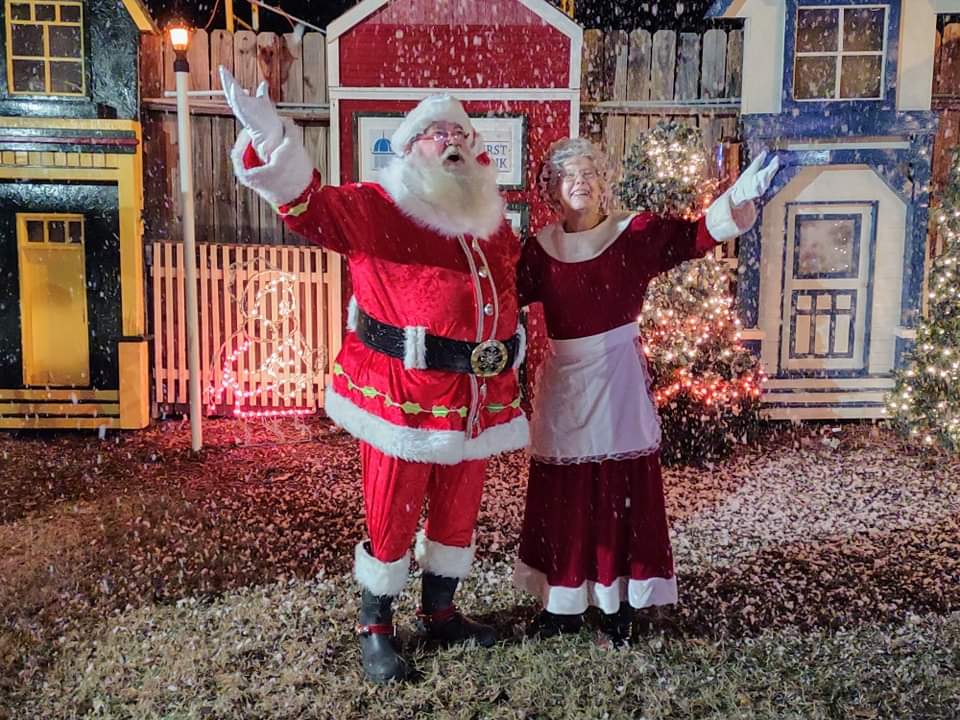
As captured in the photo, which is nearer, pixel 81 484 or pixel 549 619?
pixel 549 619

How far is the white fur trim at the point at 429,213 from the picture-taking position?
3131 mm

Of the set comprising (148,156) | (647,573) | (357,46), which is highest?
(357,46)

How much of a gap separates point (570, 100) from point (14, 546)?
16.2 feet

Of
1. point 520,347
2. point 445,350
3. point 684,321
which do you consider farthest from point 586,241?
point 684,321

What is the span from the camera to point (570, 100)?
6.96 meters

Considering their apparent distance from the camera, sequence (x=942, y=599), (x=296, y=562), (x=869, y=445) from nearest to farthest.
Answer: (x=942, y=599), (x=296, y=562), (x=869, y=445)

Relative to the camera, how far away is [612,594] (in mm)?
3473

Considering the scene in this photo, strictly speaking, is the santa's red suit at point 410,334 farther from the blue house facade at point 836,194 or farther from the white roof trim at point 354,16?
the blue house facade at point 836,194

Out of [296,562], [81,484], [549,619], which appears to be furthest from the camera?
[81,484]

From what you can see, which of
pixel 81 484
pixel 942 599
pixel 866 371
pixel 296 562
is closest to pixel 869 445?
pixel 866 371

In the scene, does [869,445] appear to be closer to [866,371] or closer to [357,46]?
[866,371]

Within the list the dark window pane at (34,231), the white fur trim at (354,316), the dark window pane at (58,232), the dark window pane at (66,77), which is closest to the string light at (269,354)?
the dark window pane at (58,232)

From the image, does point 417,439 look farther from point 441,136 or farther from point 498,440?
point 441,136

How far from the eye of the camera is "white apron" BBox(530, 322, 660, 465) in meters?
3.39
